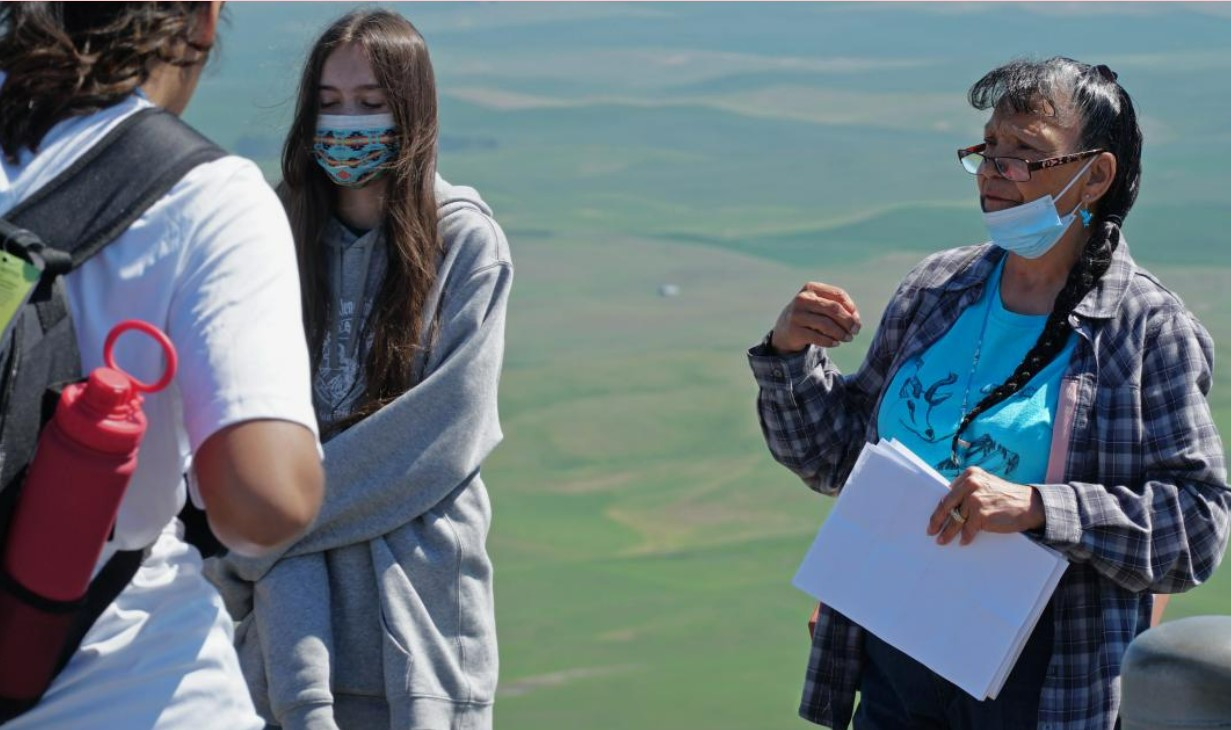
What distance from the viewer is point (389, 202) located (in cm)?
319

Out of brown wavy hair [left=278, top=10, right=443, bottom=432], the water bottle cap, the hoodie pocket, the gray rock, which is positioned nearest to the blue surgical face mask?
the gray rock

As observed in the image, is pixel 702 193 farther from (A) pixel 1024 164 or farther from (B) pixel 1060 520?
(B) pixel 1060 520

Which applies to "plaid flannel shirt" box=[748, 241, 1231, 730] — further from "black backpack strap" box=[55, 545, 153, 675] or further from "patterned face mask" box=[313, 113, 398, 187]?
"black backpack strap" box=[55, 545, 153, 675]

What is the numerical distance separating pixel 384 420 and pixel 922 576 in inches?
38.3

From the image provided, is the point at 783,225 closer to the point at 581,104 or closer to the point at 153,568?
the point at 581,104

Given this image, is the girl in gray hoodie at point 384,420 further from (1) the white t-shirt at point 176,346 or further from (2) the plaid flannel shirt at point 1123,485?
(1) the white t-shirt at point 176,346

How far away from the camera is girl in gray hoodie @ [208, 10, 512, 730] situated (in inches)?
120

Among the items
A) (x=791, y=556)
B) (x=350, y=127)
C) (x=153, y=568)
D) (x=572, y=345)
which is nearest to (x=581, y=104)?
(x=572, y=345)

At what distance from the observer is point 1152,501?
8.80 feet

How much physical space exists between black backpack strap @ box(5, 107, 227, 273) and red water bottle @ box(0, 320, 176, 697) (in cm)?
10

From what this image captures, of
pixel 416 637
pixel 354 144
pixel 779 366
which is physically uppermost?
pixel 354 144

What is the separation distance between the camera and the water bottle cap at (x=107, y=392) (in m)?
1.61

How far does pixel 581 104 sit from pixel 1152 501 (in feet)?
32.1

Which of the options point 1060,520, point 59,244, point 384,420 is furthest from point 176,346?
point 1060,520
